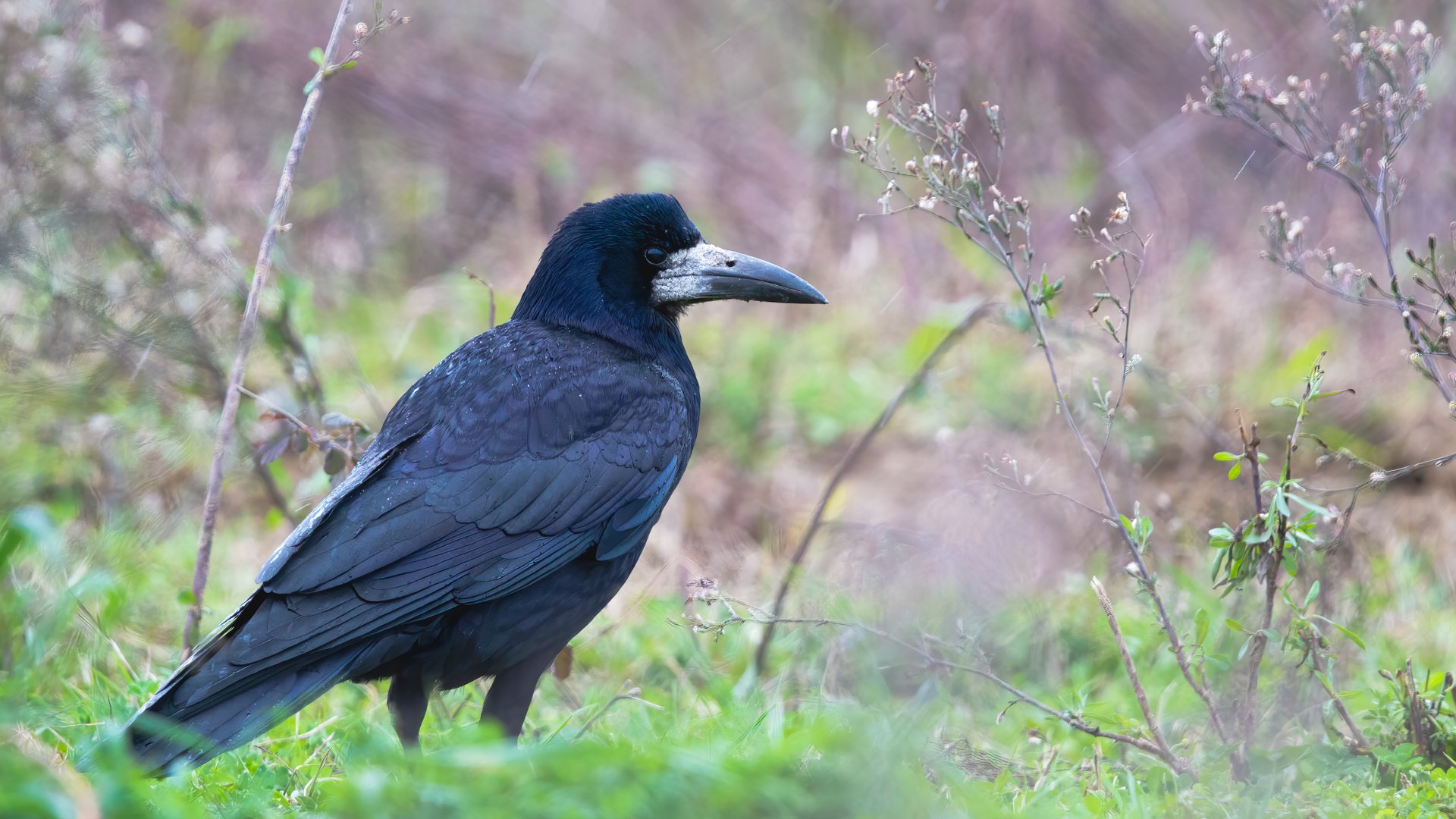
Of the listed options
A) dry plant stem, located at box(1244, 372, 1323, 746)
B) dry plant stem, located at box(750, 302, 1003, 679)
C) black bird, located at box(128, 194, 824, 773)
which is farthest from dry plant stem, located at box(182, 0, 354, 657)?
dry plant stem, located at box(1244, 372, 1323, 746)

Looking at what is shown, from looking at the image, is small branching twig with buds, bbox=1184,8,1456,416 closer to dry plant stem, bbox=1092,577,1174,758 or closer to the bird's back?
dry plant stem, bbox=1092,577,1174,758

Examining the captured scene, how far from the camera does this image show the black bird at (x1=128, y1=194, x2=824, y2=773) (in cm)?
310

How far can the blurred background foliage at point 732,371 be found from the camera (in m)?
3.17

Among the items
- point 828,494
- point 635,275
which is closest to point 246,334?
point 635,275

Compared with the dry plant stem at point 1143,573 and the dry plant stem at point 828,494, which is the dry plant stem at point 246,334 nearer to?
the dry plant stem at point 828,494

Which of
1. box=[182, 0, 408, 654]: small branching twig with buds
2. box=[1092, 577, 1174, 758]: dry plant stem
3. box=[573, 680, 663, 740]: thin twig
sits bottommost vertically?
box=[573, 680, 663, 740]: thin twig

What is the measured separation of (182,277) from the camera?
17.7 feet

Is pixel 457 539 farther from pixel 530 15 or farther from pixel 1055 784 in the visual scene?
pixel 530 15

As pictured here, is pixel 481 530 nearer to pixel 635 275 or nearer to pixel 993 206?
pixel 635 275

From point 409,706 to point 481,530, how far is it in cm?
53

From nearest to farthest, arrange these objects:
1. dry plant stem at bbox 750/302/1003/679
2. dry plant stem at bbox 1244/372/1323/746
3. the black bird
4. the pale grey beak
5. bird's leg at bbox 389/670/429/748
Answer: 1. dry plant stem at bbox 1244/372/1323/746
2. the black bird
3. bird's leg at bbox 389/670/429/748
4. the pale grey beak
5. dry plant stem at bbox 750/302/1003/679

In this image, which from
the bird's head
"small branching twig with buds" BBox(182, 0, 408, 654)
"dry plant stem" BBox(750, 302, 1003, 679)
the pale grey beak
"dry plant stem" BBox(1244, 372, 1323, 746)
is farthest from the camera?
"dry plant stem" BBox(750, 302, 1003, 679)

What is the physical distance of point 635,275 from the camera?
4027 mm

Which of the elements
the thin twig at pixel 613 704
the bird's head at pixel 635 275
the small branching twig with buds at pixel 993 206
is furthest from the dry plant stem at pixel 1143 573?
the thin twig at pixel 613 704
